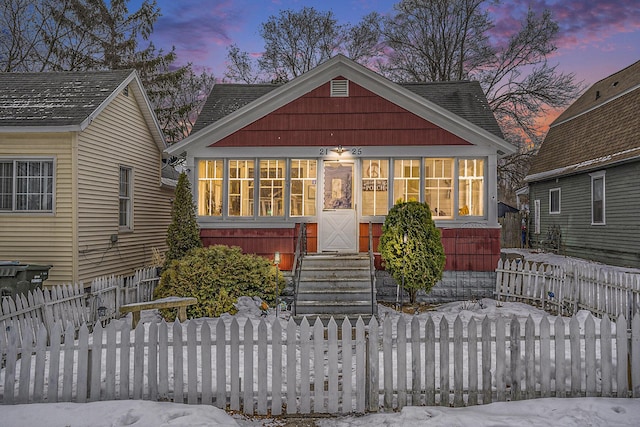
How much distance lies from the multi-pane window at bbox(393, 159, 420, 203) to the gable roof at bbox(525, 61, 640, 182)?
8403mm

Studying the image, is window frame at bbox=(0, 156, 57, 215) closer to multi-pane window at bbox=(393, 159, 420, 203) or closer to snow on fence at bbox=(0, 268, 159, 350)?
snow on fence at bbox=(0, 268, 159, 350)

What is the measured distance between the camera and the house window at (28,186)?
39.2ft

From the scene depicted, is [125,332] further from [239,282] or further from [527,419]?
[239,282]

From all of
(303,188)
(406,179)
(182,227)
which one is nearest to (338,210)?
(303,188)

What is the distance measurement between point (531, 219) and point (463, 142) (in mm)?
16388

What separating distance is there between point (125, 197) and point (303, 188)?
5872 millimetres

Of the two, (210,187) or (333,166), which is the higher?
(333,166)

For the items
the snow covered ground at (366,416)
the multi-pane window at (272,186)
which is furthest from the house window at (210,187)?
the snow covered ground at (366,416)

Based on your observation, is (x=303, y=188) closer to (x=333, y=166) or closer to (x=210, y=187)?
(x=333, y=166)

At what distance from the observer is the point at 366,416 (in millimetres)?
5375

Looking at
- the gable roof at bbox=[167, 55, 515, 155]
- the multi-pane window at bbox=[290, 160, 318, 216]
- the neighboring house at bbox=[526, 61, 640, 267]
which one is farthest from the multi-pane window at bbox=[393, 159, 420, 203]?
the neighboring house at bbox=[526, 61, 640, 267]

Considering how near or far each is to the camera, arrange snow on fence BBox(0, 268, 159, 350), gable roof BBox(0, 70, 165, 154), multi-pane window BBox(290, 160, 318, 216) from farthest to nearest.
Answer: multi-pane window BBox(290, 160, 318, 216) → gable roof BBox(0, 70, 165, 154) → snow on fence BBox(0, 268, 159, 350)

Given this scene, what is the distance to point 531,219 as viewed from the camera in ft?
88.9

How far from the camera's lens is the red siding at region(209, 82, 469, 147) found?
521 inches
